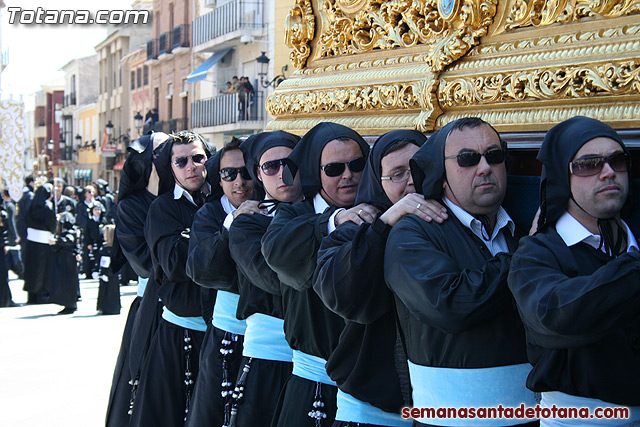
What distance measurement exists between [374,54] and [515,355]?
5.22 feet

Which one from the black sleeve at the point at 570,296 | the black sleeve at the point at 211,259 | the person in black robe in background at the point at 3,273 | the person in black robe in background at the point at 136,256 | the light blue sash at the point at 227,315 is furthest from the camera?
the person in black robe in background at the point at 3,273

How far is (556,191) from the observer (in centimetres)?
225

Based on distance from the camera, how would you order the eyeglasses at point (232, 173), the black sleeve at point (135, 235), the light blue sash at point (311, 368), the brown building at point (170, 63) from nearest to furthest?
1. the light blue sash at point (311, 368)
2. the eyeglasses at point (232, 173)
3. the black sleeve at point (135, 235)
4. the brown building at point (170, 63)

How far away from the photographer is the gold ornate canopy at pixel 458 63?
2455 millimetres

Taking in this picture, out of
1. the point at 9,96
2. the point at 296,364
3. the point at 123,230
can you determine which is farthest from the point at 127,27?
the point at 296,364

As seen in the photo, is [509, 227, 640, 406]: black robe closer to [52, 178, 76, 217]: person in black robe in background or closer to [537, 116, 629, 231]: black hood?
[537, 116, 629, 231]: black hood

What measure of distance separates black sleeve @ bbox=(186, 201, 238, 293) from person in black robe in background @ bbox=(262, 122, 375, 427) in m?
0.63

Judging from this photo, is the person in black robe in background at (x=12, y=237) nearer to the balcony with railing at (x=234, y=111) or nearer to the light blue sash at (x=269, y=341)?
the balcony with railing at (x=234, y=111)

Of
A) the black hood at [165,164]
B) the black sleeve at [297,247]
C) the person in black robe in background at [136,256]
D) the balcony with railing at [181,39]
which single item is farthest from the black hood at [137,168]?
the balcony with railing at [181,39]

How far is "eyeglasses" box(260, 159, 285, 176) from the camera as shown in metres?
3.64

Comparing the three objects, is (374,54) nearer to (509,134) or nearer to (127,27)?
(509,134)

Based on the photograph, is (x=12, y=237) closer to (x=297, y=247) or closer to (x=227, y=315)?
(x=227, y=315)

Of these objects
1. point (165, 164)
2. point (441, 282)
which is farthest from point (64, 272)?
point (441, 282)

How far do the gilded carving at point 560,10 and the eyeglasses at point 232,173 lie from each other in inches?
67.5
